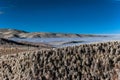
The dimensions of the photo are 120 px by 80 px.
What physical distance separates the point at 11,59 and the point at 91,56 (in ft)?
9.72

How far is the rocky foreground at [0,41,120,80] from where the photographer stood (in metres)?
12.5

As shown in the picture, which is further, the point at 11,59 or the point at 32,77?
the point at 11,59

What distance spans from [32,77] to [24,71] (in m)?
0.33

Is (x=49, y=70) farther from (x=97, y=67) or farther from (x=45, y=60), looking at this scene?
(x=97, y=67)

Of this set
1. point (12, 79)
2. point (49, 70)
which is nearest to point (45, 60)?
point (49, 70)

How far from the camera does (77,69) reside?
1286 cm

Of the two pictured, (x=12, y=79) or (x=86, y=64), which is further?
(x=12, y=79)

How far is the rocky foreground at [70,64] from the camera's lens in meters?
12.5

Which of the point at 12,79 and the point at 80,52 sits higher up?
the point at 80,52

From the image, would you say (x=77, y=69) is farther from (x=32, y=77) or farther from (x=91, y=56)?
(x=32, y=77)

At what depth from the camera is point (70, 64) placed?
513 inches

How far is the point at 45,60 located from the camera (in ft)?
44.1

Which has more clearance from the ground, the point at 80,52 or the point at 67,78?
the point at 80,52

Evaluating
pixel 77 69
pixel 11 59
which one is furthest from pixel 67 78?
pixel 11 59
